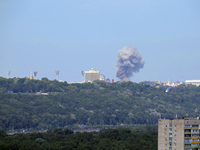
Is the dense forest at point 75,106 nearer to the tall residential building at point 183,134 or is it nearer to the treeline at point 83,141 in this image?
the treeline at point 83,141

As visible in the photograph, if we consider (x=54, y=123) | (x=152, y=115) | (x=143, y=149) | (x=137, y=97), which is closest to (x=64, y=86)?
(x=137, y=97)

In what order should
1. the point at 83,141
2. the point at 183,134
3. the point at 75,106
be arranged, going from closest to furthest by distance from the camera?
the point at 183,134
the point at 83,141
the point at 75,106

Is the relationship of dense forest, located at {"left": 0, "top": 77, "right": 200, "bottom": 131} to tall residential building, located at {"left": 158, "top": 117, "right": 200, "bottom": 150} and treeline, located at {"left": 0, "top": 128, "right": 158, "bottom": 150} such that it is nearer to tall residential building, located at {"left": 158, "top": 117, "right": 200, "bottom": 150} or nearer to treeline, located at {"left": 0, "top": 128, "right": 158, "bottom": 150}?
treeline, located at {"left": 0, "top": 128, "right": 158, "bottom": 150}

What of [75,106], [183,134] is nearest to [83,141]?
[183,134]

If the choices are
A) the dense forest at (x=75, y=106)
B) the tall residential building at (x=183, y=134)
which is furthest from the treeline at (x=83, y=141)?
the dense forest at (x=75, y=106)

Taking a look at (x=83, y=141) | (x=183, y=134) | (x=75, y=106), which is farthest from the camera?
(x=75, y=106)

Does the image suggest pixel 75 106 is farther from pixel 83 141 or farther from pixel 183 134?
pixel 183 134
